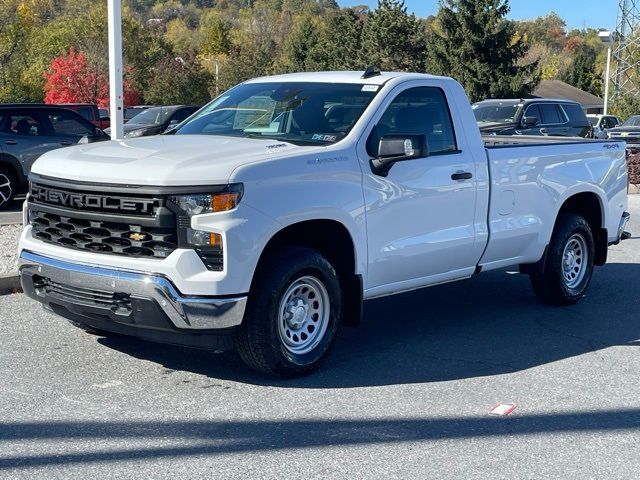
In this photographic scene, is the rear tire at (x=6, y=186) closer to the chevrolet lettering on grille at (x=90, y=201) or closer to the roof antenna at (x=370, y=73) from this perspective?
the chevrolet lettering on grille at (x=90, y=201)

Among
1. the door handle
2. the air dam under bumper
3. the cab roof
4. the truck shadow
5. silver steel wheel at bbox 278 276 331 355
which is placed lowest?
the truck shadow

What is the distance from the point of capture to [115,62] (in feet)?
34.2

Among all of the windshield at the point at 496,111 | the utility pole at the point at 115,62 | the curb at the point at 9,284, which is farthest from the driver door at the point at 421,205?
the windshield at the point at 496,111

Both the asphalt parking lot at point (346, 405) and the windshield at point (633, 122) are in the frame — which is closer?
the asphalt parking lot at point (346, 405)

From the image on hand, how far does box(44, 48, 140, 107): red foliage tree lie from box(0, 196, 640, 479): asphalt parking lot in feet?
139

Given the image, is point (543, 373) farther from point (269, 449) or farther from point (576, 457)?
point (269, 449)

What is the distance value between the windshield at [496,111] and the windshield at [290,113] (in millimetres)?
13163

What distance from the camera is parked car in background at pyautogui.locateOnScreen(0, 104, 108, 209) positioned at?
14062 millimetres

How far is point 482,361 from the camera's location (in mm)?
6672

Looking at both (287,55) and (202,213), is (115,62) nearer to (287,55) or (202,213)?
(202,213)

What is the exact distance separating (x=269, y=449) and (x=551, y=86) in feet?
231

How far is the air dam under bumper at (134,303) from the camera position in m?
5.40

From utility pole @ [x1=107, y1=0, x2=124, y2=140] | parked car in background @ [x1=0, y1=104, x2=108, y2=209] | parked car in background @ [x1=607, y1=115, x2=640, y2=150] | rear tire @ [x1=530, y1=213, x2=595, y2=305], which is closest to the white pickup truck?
rear tire @ [x1=530, y1=213, x2=595, y2=305]

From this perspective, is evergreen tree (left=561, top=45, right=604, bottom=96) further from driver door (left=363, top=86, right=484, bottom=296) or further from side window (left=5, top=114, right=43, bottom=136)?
Answer: driver door (left=363, top=86, right=484, bottom=296)
